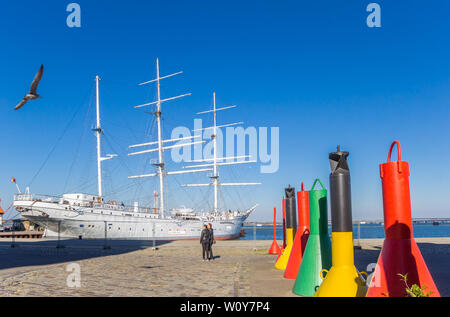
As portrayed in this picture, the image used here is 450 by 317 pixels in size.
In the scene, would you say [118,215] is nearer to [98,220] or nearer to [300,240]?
[98,220]

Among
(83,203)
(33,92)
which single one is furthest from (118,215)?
(33,92)

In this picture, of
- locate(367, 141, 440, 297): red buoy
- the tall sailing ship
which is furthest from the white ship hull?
locate(367, 141, 440, 297): red buoy

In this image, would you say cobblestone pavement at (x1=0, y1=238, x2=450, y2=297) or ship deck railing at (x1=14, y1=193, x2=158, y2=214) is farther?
ship deck railing at (x1=14, y1=193, x2=158, y2=214)

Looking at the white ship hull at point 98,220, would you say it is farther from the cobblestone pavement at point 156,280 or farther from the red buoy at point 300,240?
the red buoy at point 300,240

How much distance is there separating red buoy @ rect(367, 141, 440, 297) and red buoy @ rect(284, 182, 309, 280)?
4303mm

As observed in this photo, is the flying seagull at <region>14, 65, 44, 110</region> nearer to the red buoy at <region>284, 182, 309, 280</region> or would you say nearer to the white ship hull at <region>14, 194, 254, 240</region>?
the red buoy at <region>284, 182, 309, 280</region>

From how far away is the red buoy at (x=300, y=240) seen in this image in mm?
10609

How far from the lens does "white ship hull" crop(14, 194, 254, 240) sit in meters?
44.8

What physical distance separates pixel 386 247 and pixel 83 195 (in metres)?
47.6

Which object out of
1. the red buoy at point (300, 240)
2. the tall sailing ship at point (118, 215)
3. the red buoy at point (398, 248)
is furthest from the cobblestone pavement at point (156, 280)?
the tall sailing ship at point (118, 215)

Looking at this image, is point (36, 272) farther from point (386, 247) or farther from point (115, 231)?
point (115, 231)

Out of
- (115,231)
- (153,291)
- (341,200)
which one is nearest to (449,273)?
(341,200)

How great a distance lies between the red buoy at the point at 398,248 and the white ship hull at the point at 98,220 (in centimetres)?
3331
